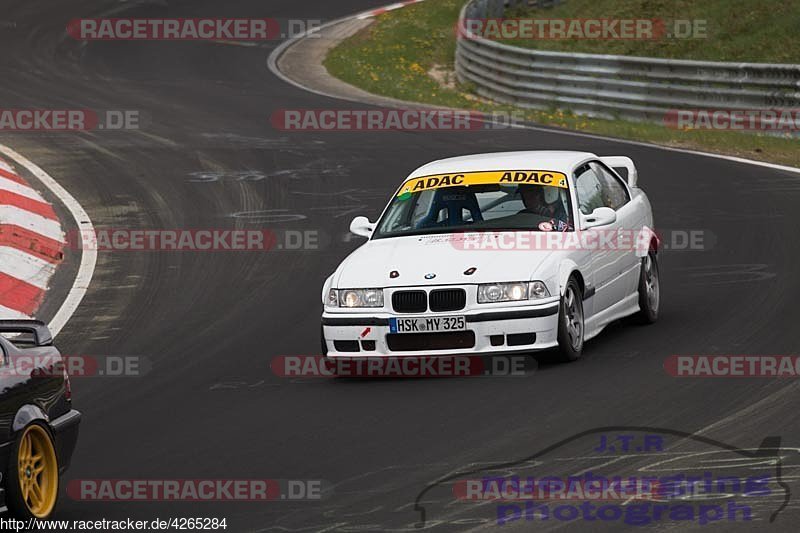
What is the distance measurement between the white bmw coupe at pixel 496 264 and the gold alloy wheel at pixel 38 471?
11.7 ft

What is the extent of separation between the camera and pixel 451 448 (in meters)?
8.67

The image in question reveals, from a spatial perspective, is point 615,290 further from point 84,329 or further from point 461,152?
point 461,152

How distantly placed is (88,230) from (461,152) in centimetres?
640

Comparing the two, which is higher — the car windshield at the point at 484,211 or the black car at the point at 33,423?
the car windshield at the point at 484,211

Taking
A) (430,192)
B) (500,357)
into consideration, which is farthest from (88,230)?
(500,357)

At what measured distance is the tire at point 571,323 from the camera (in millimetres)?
10828

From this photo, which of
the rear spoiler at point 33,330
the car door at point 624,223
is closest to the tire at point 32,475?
the rear spoiler at point 33,330

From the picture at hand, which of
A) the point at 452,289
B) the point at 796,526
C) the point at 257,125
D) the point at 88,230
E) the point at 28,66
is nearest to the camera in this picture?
the point at 796,526

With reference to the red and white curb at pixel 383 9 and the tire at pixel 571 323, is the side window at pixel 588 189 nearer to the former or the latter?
the tire at pixel 571 323

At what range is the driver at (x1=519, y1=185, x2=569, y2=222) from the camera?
38.7 feet

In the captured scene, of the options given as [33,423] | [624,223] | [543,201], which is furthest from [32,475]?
[624,223]

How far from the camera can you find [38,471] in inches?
299

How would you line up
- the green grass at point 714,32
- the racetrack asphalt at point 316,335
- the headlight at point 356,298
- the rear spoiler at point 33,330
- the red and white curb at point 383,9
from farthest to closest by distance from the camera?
1. the red and white curb at point 383,9
2. the green grass at point 714,32
3. the headlight at point 356,298
4. the racetrack asphalt at point 316,335
5. the rear spoiler at point 33,330

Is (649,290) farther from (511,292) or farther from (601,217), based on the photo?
(511,292)
